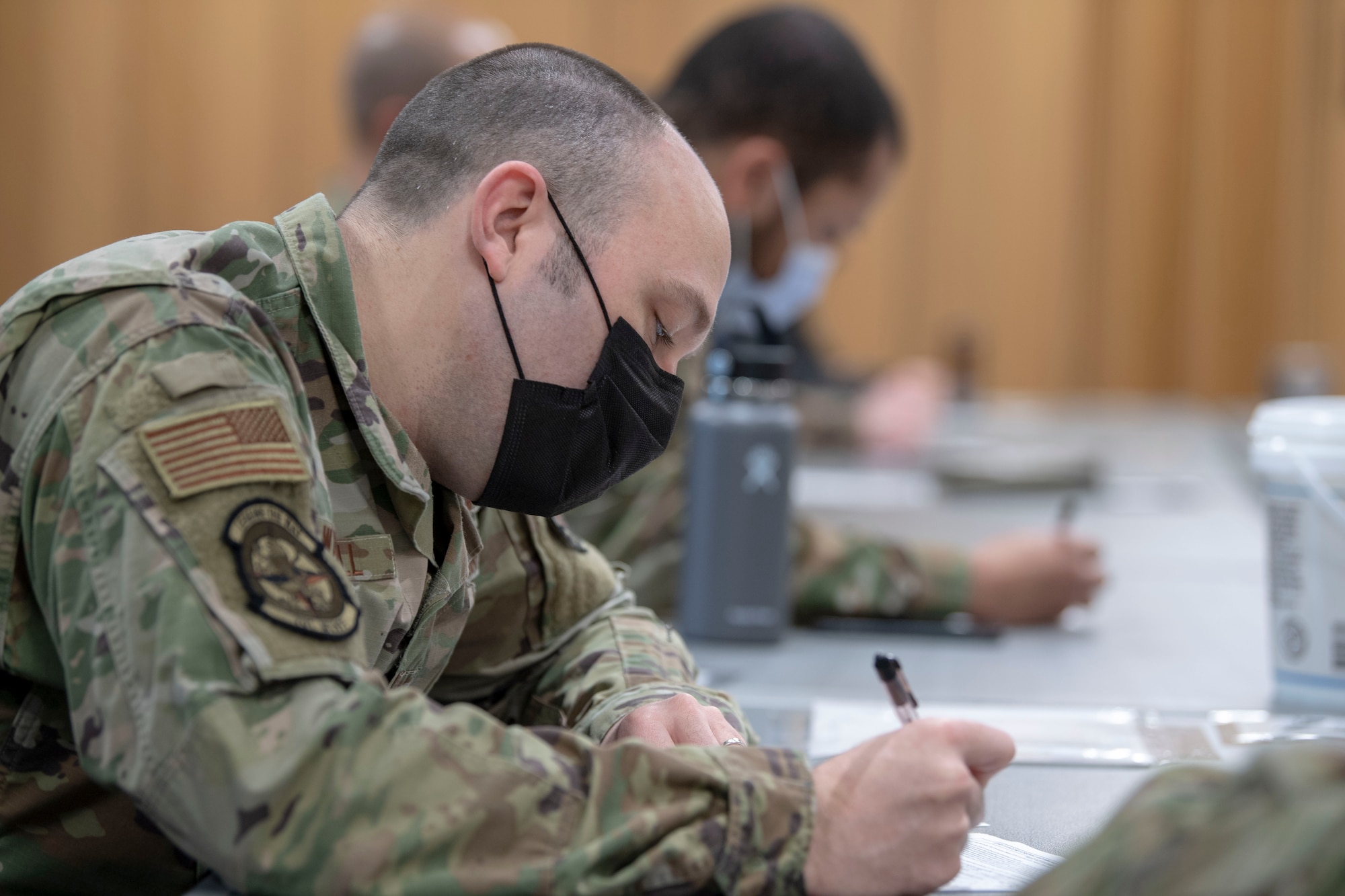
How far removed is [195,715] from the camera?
61cm

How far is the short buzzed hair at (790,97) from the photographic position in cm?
189

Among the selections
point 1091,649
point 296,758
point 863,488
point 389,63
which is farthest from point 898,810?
point 389,63

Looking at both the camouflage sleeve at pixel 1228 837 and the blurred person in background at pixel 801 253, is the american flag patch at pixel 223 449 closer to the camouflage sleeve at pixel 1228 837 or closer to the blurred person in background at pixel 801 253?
the camouflage sleeve at pixel 1228 837

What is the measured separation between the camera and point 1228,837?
1.46 feet

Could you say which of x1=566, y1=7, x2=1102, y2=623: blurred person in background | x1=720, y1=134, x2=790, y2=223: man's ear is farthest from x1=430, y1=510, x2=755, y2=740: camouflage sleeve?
x1=720, y1=134, x2=790, y2=223: man's ear

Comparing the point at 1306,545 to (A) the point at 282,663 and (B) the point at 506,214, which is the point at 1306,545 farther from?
(A) the point at 282,663

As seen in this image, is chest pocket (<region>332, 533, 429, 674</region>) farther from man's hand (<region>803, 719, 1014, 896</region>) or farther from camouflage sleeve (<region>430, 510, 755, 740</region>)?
man's hand (<region>803, 719, 1014, 896</region>)

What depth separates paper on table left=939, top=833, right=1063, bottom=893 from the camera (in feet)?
2.41

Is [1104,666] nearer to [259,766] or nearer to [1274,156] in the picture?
[259,766]

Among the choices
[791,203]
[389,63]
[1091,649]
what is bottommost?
[1091,649]

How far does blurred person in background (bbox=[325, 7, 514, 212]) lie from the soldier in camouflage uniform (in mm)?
2141

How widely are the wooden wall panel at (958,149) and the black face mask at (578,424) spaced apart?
14.3ft

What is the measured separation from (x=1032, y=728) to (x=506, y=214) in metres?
0.62

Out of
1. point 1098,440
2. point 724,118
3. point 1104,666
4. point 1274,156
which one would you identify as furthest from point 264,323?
point 1274,156
